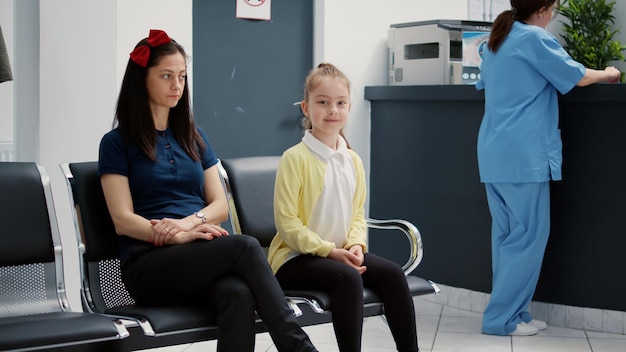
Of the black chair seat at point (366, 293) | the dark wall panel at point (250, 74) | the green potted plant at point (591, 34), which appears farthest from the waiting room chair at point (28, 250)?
the green potted plant at point (591, 34)

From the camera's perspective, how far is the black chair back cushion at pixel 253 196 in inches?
119

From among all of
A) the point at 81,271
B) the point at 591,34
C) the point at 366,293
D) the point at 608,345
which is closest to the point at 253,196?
the point at 366,293

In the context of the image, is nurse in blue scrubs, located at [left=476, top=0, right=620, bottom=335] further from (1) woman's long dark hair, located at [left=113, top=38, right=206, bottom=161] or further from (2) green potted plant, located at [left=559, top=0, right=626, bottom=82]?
(2) green potted plant, located at [left=559, top=0, right=626, bottom=82]

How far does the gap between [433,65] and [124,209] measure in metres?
2.35

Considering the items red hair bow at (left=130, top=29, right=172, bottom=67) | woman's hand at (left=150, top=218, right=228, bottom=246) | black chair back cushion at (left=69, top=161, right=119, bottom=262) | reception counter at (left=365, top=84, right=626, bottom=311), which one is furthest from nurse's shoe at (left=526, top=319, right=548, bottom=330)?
red hair bow at (left=130, top=29, right=172, bottom=67)

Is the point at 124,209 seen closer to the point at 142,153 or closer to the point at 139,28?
the point at 142,153

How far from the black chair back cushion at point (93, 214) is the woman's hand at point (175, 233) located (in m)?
0.18

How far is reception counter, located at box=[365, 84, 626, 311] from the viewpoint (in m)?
3.85

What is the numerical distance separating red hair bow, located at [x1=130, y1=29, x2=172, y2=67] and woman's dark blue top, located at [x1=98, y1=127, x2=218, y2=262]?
21 cm

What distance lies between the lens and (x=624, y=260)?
152 inches

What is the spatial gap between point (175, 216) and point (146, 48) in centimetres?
50

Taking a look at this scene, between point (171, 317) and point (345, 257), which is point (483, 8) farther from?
point (171, 317)

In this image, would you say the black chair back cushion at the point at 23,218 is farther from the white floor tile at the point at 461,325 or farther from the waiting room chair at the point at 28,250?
the white floor tile at the point at 461,325

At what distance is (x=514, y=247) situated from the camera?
12.5 feet
